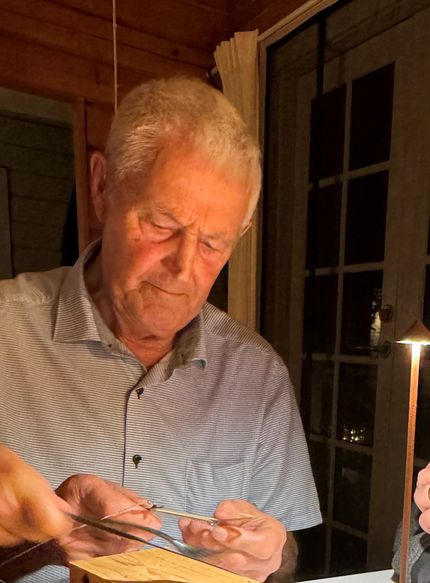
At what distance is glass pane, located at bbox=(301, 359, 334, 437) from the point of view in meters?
0.73

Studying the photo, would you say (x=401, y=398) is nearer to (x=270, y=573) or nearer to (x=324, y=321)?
(x=324, y=321)

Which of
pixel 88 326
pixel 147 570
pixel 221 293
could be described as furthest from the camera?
pixel 221 293

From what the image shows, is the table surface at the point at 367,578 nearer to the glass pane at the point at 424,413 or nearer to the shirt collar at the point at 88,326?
the glass pane at the point at 424,413

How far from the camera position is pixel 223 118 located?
0.52 metres

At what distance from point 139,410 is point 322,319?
1.32 ft

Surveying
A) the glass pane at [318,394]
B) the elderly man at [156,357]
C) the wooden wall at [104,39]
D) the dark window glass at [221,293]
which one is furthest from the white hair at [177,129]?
the glass pane at [318,394]

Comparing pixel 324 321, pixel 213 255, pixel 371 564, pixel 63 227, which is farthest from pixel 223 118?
pixel 371 564

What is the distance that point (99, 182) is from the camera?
540 mm

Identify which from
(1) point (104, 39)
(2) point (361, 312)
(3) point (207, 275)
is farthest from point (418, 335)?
(1) point (104, 39)

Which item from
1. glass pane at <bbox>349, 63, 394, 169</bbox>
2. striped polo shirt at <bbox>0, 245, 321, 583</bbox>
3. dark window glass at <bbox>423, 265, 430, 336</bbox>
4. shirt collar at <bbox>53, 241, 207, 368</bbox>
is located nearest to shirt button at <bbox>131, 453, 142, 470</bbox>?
striped polo shirt at <bbox>0, 245, 321, 583</bbox>

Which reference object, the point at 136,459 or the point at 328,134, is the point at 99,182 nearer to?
the point at 136,459

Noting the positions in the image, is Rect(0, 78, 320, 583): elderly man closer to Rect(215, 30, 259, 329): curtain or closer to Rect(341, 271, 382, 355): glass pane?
Rect(215, 30, 259, 329): curtain

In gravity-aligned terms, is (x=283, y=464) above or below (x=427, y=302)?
below

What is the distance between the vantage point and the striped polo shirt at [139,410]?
49 cm
